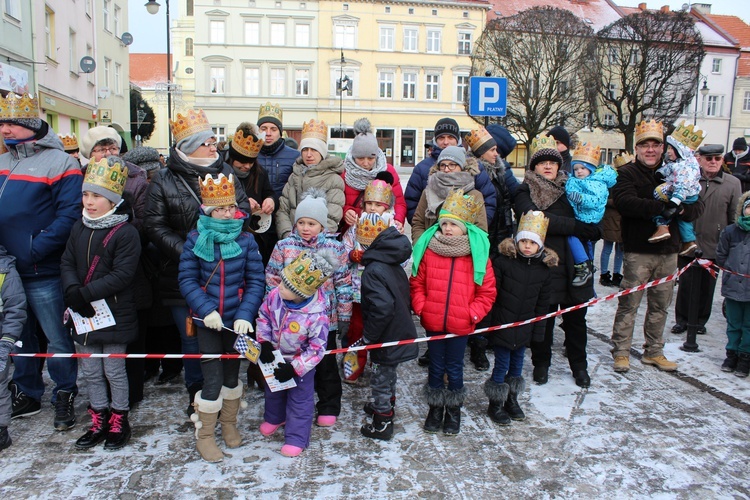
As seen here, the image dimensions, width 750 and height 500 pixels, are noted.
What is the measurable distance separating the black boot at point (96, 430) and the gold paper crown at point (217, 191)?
165 cm

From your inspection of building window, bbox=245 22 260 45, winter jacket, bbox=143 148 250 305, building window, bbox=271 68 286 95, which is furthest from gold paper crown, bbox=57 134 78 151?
building window, bbox=245 22 260 45

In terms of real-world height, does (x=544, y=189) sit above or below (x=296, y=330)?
above

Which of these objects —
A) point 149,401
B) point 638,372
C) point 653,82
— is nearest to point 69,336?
point 149,401

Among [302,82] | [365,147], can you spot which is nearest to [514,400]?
[365,147]

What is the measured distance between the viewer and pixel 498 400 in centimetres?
429

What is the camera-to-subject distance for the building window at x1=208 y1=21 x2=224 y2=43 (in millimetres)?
45594

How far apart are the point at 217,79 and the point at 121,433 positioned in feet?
152

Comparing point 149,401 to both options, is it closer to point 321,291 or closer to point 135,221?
point 135,221

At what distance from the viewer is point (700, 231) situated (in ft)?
22.0

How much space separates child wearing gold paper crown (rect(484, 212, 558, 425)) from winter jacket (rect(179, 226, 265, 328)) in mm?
1848

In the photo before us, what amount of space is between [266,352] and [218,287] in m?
0.54

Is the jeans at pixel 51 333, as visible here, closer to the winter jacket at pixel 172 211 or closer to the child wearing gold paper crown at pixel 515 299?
the winter jacket at pixel 172 211

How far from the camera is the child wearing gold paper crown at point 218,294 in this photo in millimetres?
3705

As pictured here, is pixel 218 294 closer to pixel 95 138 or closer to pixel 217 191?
pixel 217 191
